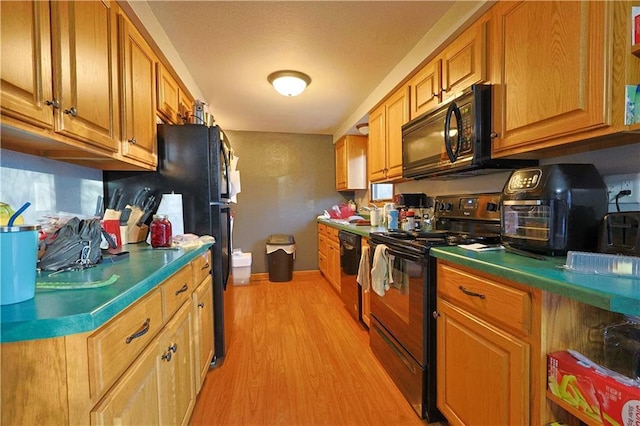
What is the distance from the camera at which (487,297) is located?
1.05 metres

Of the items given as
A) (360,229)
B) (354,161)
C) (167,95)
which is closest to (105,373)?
(167,95)

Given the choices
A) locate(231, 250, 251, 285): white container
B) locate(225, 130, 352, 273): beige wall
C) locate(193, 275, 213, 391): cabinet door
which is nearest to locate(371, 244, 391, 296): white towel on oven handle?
locate(193, 275, 213, 391): cabinet door

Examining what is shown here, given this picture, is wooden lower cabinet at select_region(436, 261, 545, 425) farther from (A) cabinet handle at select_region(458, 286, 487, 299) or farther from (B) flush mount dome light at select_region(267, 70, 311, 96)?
(B) flush mount dome light at select_region(267, 70, 311, 96)

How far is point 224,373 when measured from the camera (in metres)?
1.82

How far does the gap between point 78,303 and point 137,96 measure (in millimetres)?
1320

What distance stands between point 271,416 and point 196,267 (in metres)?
0.89

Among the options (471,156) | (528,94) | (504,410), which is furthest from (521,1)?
(504,410)

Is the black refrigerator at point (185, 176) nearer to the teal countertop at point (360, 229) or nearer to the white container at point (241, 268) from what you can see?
the teal countertop at point (360, 229)

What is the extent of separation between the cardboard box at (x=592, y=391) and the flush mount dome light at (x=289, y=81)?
2460mm

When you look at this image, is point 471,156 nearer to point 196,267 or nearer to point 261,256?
point 196,267

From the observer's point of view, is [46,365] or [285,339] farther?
[285,339]

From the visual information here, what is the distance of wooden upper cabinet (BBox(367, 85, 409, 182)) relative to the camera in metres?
2.34

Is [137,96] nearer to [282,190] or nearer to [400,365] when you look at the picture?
[400,365]

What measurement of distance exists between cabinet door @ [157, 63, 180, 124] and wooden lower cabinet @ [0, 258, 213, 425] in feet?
4.35
